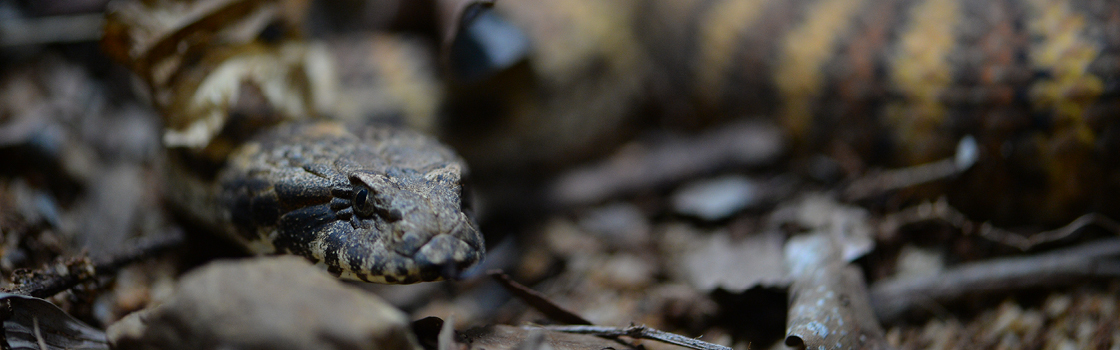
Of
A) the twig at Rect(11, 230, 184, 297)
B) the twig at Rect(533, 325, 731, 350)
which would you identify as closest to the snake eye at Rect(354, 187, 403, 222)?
the twig at Rect(533, 325, 731, 350)

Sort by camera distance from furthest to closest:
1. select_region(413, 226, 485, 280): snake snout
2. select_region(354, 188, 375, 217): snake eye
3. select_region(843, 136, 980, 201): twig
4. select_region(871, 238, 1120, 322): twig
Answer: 1. select_region(843, 136, 980, 201): twig
2. select_region(871, 238, 1120, 322): twig
3. select_region(354, 188, 375, 217): snake eye
4. select_region(413, 226, 485, 280): snake snout

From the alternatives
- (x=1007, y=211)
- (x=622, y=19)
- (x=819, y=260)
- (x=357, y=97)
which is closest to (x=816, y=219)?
(x=819, y=260)

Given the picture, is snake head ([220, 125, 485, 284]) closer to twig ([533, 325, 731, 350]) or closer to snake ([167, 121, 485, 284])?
snake ([167, 121, 485, 284])

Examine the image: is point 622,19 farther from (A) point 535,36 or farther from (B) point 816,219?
(B) point 816,219

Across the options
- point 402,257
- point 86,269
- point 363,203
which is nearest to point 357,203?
point 363,203

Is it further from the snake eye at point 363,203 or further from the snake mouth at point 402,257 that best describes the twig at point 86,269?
the snake eye at point 363,203

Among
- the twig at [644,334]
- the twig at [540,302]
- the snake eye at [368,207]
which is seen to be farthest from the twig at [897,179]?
the snake eye at [368,207]
